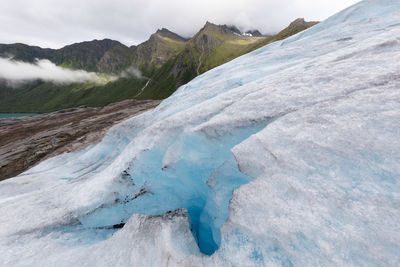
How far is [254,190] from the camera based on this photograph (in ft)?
15.1

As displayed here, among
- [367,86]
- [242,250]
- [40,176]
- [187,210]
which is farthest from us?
[40,176]

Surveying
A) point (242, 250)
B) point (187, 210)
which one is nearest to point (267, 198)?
point (242, 250)

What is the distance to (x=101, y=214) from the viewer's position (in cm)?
774

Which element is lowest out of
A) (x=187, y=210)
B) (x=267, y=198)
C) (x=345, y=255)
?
(x=187, y=210)

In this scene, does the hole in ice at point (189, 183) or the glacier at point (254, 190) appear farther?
the hole in ice at point (189, 183)

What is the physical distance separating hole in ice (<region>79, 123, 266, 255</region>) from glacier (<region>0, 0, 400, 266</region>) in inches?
1.7

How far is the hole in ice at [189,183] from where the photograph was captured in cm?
619

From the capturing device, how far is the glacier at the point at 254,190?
355 centimetres

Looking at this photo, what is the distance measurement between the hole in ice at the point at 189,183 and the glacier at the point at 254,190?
44 millimetres

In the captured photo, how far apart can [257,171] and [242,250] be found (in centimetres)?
192

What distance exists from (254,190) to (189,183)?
3498 millimetres

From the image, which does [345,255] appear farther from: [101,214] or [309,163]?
[101,214]

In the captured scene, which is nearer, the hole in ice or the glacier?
the glacier

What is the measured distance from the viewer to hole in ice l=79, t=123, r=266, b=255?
6188 millimetres
